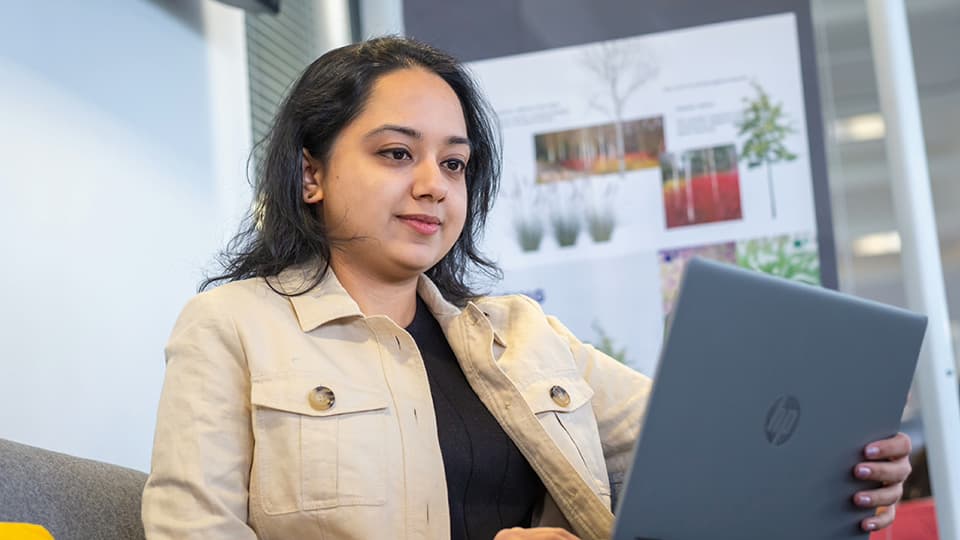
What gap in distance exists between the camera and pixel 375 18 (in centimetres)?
327

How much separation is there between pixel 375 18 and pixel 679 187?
995 mm

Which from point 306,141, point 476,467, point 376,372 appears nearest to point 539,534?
point 476,467

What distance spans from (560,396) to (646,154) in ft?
4.43

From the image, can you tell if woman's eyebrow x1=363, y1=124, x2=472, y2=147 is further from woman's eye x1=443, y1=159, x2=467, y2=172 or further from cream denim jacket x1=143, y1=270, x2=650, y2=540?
cream denim jacket x1=143, y1=270, x2=650, y2=540

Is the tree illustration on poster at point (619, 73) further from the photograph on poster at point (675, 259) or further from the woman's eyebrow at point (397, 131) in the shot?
the woman's eyebrow at point (397, 131)

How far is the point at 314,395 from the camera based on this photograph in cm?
153

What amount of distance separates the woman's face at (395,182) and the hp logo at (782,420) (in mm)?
629

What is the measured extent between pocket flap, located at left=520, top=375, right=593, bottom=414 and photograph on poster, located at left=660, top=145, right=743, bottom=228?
1.20 metres

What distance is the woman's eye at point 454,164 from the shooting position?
1.74 metres

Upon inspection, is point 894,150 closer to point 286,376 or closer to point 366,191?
point 366,191

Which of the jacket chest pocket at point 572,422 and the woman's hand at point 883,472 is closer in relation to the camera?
the woman's hand at point 883,472

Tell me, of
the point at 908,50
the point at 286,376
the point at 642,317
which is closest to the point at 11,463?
the point at 286,376

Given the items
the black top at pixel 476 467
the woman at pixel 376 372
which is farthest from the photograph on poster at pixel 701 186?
the black top at pixel 476 467

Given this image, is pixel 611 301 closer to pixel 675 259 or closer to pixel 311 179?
pixel 675 259
